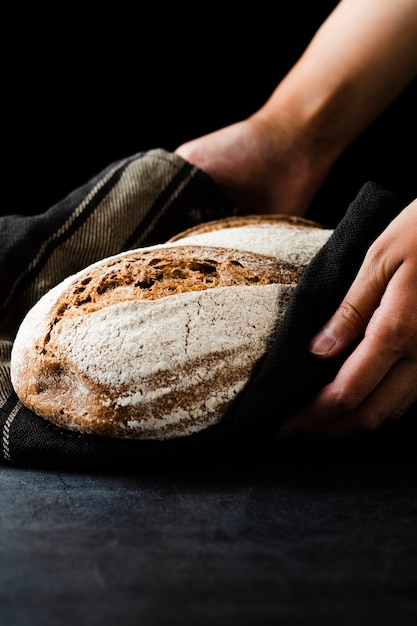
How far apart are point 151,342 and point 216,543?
0.30 meters

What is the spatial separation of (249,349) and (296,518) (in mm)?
242

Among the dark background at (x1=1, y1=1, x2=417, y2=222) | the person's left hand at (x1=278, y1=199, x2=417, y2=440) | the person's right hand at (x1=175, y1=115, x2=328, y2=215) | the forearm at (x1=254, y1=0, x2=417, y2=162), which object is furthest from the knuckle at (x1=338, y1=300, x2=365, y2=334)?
A: the dark background at (x1=1, y1=1, x2=417, y2=222)

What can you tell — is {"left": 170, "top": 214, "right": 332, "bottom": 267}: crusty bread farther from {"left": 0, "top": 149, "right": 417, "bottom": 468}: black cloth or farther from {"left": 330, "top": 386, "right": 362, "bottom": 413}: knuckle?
{"left": 330, "top": 386, "right": 362, "bottom": 413}: knuckle

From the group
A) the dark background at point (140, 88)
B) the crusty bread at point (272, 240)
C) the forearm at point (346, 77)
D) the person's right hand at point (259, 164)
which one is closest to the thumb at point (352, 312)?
the crusty bread at point (272, 240)

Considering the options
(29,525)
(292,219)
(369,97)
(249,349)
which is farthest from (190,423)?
(369,97)

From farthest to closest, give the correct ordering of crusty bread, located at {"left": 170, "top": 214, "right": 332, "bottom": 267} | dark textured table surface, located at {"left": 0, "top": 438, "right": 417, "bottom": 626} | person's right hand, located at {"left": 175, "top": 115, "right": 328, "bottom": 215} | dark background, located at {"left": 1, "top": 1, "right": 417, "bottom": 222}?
dark background, located at {"left": 1, "top": 1, "right": 417, "bottom": 222} < person's right hand, located at {"left": 175, "top": 115, "right": 328, "bottom": 215} < crusty bread, located at {"left": 170, "top": 214, "right": 332, "bottom": 267} < dark textured table surface, located at {"left": 0, "top": 438, "right": 417, "bottom": 626}

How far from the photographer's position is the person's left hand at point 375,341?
92 cm

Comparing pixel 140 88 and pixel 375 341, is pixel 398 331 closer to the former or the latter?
pixel 375 341

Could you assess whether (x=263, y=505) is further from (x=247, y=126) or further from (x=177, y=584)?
(x=247, y=126)

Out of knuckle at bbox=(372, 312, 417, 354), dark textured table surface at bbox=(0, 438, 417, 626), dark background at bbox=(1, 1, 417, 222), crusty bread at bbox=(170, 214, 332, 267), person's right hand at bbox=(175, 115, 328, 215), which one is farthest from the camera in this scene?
dark background at bbox=(1, 1, 417, 222)

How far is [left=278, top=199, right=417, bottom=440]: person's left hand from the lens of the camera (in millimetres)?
917

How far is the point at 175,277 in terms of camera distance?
1.03 m

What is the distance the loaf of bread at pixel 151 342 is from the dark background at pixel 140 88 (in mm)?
1179

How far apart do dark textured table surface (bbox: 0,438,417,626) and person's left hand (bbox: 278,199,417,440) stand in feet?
0.23
